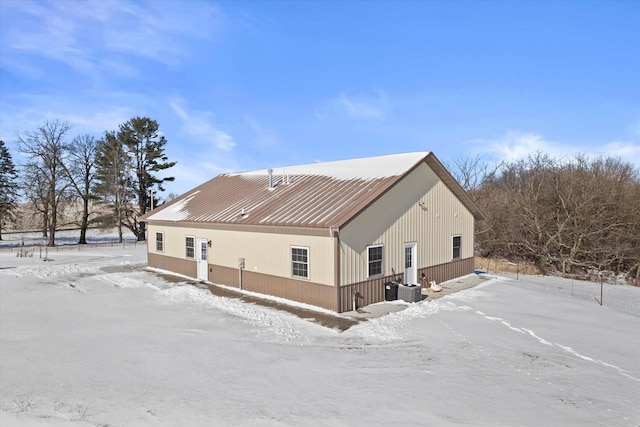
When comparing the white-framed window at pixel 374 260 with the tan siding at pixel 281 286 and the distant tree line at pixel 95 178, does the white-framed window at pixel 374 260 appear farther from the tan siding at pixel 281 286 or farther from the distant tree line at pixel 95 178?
the distant tree line at pixel 95 178

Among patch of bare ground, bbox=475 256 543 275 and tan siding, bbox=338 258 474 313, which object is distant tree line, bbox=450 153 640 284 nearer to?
patch of bare ground, bbox=475 256 543 275

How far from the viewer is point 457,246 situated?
62.6 ft

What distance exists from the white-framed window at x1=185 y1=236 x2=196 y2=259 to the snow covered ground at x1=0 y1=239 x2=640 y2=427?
197 inches

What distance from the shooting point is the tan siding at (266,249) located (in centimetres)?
1287

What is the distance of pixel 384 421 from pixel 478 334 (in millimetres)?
5737

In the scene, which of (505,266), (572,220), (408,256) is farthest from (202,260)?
(572,220)

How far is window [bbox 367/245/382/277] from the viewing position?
44.9 feet

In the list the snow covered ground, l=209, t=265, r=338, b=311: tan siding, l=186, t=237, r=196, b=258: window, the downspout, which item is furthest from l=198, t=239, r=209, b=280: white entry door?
the downspout

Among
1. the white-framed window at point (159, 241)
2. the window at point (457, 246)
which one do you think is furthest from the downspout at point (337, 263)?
the white-framed window at point (159, 241)

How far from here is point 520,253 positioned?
89.7ft

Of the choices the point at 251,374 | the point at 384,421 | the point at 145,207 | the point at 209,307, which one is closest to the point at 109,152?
the point at 145,207

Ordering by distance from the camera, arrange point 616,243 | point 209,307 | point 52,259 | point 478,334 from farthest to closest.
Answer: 1. point 52,259
2. point 616,243
3. point 209,307
4. point 478,334

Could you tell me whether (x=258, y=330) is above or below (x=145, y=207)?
below

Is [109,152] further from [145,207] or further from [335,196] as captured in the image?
[335,196]
